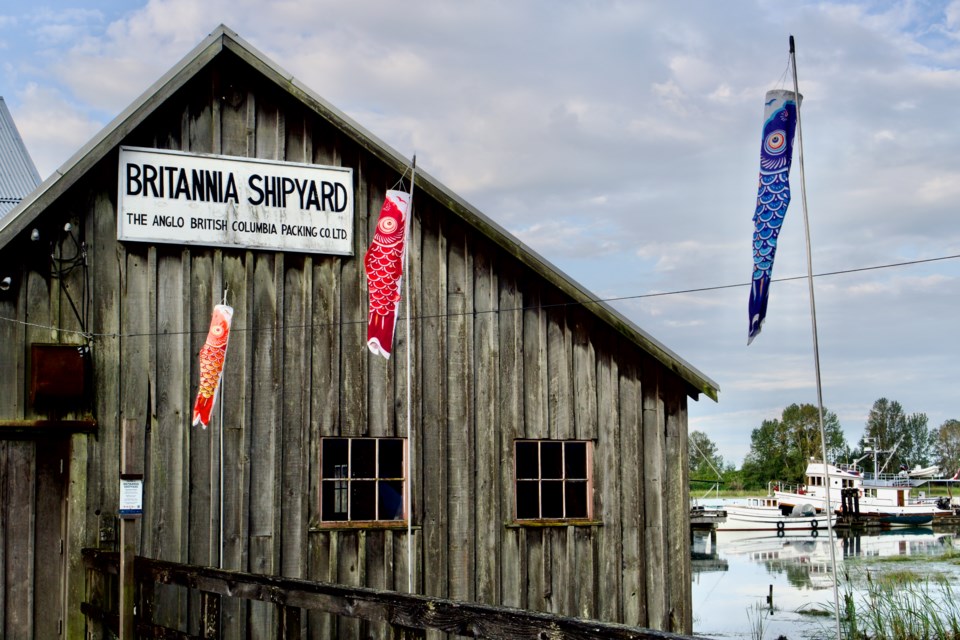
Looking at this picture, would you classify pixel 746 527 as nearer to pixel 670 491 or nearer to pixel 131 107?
pixel 670 491

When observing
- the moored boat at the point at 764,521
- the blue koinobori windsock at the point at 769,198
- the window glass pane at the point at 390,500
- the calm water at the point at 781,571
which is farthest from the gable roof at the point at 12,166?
the moored boat at the point at 764,521

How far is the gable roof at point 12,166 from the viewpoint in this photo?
707 inches

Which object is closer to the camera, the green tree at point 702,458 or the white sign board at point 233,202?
the white sign board at point 233,202

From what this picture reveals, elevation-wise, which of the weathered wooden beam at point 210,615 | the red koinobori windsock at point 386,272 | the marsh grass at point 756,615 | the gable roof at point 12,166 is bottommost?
the marsh grass at point 756,615

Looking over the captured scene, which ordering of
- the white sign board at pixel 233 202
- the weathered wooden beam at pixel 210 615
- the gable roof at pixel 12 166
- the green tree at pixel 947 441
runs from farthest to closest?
the green tree at pixel 947 441 → the gable roof at pixel 12 166 → the white sign board at pixel 233 202 → the weathered wooden beam at pixel 210 615

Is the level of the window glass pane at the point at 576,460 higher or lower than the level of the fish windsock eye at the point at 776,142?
lower

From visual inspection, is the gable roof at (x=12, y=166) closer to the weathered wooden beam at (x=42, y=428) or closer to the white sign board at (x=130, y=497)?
the weathered wooden beam at (x=42, y=428)

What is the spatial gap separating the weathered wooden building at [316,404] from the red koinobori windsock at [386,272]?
661 mm

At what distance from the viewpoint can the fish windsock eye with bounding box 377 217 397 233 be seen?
10.3 m

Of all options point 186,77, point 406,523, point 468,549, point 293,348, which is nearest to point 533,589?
point 468,549

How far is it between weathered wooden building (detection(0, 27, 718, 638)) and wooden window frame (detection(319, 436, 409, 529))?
0.07 ft

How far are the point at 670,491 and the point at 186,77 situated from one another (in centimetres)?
670

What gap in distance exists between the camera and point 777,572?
119 feet

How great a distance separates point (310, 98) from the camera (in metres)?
10.5
